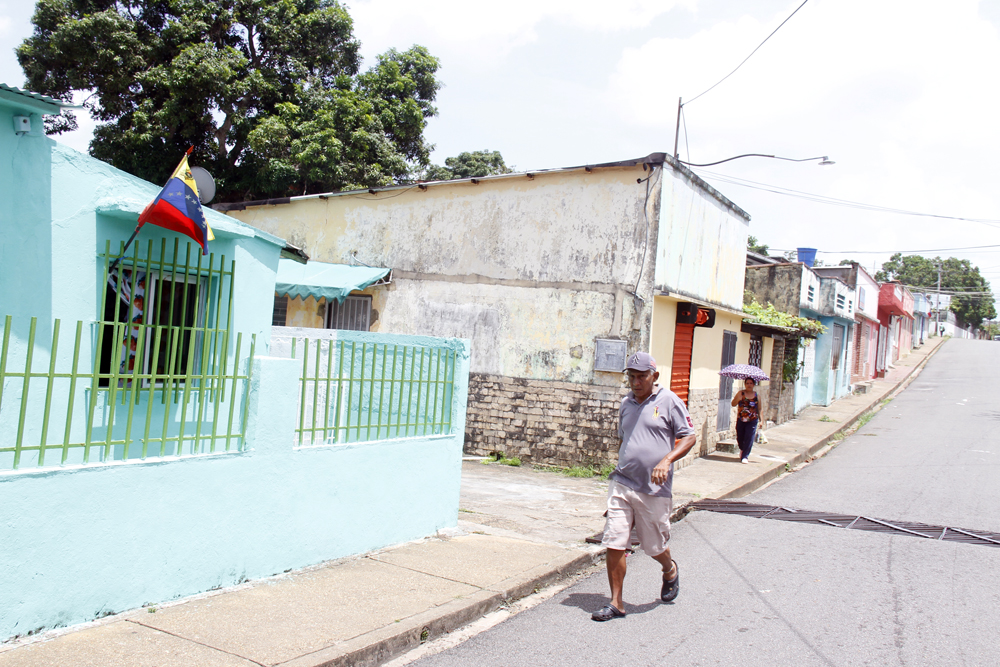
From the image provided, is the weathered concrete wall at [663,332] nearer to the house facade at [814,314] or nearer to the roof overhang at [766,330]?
the roof overhang at [766,330]

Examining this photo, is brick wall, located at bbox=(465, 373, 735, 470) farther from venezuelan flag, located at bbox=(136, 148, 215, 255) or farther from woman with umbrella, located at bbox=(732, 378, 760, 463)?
venezuelan flag, located at bbox=(136, 148, 215, 255)

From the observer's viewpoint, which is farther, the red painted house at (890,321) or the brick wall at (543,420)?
the red painted house at (890,321)

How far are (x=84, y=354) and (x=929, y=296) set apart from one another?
256 ft

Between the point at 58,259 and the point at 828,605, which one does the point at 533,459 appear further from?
the point at 58,259

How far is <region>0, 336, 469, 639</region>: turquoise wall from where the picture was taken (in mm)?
4016

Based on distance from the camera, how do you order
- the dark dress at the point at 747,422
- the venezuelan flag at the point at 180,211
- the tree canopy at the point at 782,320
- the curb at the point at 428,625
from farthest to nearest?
the tree canopy at the point at 782,320 < the dark dress at the point at 747,422 < the venezuelan flag at the point at 180,211 < the curb at the point at 428,625

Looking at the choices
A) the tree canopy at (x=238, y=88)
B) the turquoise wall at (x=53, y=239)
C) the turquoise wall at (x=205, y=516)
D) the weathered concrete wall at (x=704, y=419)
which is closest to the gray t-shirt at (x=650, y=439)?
the turquoise wall at (x=205, y=516)

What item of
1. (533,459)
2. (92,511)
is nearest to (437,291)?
(533,459)

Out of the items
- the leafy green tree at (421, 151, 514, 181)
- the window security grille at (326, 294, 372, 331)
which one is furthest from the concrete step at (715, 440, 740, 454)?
the leafy green tree at (421, 151, 514, 181)

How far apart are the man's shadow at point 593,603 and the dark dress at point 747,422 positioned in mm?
7875

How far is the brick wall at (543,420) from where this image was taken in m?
11.1

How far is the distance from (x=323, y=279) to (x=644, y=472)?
8.41m

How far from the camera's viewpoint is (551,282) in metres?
11.6

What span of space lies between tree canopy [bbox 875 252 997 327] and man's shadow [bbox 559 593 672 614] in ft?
249
